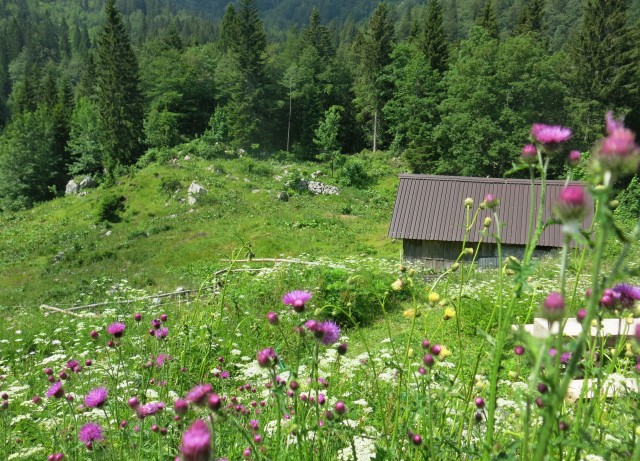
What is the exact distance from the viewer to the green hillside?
20109 millimetres

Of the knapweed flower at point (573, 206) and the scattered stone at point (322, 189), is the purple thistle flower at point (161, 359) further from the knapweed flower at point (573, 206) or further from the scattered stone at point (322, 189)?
the scattered stone at point (322, 189)

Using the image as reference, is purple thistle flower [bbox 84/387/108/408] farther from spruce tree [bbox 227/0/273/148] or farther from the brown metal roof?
spruce tree [bbox 227/0/273/148]

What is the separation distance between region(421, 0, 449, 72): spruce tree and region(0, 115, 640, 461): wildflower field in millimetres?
38996

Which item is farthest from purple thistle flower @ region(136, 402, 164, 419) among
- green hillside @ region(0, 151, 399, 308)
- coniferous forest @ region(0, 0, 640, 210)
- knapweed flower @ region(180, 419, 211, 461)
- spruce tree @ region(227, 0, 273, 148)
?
spruce tree @ region(227, 0, 273, 148)

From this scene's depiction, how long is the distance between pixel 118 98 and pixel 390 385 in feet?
147

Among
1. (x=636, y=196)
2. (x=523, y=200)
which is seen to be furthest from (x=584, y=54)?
(x=523, y=200)

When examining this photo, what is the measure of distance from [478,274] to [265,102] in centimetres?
3707

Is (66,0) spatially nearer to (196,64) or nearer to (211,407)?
(196,64)

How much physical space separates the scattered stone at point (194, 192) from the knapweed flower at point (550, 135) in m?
29.7

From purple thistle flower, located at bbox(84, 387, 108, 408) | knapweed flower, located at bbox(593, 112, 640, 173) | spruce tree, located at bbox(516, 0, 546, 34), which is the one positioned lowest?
Result: purple thistle flower, located at bbox(84, 387, 108, 408)

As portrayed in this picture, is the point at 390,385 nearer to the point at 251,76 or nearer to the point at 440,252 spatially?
the point at 440,252

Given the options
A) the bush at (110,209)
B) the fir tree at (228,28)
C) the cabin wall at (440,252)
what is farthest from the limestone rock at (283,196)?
the fir tree at (228,28)

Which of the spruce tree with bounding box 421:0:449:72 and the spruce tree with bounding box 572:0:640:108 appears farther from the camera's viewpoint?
the spruce tree with bounding box 421:0:449:72

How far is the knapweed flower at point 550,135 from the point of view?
1.46 m
